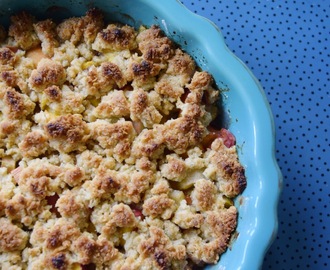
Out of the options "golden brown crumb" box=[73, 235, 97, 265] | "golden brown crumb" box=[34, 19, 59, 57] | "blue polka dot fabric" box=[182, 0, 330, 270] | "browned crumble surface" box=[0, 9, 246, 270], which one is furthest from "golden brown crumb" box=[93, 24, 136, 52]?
"golden brown crumb" box=[73, 235, 97, 265]

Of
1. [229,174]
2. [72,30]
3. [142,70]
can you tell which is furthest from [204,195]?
[72,30]

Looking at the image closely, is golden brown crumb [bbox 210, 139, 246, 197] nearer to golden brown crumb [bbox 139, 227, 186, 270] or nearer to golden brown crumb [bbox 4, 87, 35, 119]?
golden brown crumb [bbox 139, 227, 186, 270]

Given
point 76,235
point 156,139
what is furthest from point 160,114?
point 76,235

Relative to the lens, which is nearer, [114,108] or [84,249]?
[84,249]

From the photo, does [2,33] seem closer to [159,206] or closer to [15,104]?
[15,104]

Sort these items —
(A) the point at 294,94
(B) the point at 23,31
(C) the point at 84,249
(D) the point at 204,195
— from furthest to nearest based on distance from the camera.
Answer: (A) the point at 294,94, (B) the point at 23,31, (D) the point at 204,195, (C) the point at 84,249

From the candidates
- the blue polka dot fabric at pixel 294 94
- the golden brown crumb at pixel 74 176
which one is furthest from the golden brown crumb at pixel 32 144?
the blue polka dot fabric at pixel 294 94
